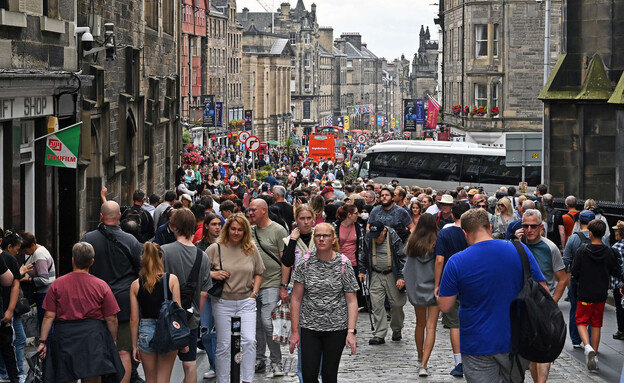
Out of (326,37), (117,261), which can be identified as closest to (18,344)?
(117,261)

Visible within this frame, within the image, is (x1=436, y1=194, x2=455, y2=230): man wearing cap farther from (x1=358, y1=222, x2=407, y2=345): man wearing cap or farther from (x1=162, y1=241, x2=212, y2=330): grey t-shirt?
(x1=162, y1=241, x2=212, y2=330): grey t-shirt

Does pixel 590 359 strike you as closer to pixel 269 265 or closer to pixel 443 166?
pixel 269 265

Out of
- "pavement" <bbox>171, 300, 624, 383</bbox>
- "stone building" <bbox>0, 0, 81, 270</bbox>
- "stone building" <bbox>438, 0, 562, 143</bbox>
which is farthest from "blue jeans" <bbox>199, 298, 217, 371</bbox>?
"stone building" <bbox>438, 0, 562, 143</bbox>

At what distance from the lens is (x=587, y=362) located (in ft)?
40.4

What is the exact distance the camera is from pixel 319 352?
30.2 feet

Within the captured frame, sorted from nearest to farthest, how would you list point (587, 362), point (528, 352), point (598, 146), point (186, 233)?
point (528, 352)
point (186, 233)
point (587, 362)
point (598, 146)

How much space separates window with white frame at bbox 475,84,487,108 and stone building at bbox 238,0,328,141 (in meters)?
104

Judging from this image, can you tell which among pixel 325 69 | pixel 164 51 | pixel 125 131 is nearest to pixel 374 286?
pixel 125 131

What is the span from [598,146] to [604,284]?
14.8m

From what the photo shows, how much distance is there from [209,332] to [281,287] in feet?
2.81

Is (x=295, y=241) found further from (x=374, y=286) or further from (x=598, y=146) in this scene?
(x=598, y=146)

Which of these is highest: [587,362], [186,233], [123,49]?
[123,49]

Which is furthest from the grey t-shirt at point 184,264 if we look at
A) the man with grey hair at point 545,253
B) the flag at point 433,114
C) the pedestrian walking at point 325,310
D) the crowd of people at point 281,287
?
the flag at point 433,114

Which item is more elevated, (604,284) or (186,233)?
(186,233)
